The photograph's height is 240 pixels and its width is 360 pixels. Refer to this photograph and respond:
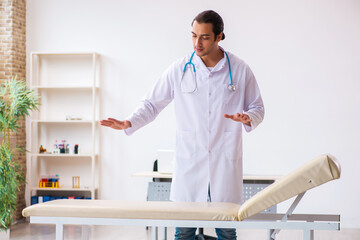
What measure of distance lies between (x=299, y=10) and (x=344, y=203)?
2.18 metres

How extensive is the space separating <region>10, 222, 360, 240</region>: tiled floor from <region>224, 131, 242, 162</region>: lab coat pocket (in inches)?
102

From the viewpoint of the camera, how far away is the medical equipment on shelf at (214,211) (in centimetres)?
186

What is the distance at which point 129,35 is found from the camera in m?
5.89

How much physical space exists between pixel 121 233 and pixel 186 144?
2.91 metres

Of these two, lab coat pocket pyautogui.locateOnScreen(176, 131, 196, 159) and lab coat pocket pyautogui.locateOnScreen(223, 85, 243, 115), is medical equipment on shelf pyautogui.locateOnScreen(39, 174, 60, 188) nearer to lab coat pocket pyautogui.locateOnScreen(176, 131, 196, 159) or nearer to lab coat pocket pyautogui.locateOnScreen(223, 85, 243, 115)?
lab coat pocket pyautogui.locateOnScreen(176, 131, 196, 159)

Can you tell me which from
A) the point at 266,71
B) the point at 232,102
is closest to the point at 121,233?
the point at 266,71

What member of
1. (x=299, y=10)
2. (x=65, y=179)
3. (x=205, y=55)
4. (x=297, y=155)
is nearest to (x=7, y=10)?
(x=65, y=179)

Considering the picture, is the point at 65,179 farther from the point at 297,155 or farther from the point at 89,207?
the point at 89,207

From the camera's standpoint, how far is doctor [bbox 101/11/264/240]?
2.27 m

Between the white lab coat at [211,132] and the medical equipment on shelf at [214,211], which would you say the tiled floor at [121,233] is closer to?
the white lab coat at [211,132]

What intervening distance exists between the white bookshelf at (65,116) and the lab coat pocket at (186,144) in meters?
3.66

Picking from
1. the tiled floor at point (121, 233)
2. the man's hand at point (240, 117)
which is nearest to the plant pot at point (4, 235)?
the tiled floor at point (121, 233)

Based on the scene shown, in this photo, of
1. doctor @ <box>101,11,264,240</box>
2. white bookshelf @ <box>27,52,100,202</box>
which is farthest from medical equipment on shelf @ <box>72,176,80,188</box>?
doctor @ <box>101,11,264,240</box>

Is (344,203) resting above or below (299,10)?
below
